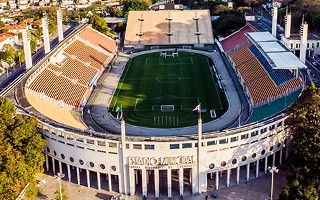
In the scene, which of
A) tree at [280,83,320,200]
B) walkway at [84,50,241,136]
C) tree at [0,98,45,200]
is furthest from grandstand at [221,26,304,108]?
tree at [0,98,45,200]

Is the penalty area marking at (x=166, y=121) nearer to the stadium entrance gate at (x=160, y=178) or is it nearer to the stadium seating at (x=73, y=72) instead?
the stadium seating at (x=73, y=72)

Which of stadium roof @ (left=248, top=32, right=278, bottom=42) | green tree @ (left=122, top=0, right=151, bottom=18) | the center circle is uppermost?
stadium roof @ (left=248, top=32, right=278, bottom=42)

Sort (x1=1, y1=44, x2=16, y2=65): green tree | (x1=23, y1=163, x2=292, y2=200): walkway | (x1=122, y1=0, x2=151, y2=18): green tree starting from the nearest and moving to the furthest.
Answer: (x1=23, y1=163, x2=292, y2=200): walkway
(x1=1, y1=44, x2=16, y2=65): green tree
(x1=122, y1=0, x2=151, y2=18): green tree

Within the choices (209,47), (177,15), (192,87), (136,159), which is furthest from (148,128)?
(177,15)

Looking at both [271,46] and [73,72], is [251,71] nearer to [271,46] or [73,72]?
[271,46]

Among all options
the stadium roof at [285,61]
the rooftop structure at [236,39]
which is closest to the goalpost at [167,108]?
the stadium roof at [285,61]

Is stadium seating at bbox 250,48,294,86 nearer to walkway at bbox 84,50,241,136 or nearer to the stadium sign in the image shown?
walkway at bbox 84,50,241,136

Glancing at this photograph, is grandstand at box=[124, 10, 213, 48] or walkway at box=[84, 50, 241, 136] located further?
grandstand at box=[124, 10, 213, 48]
